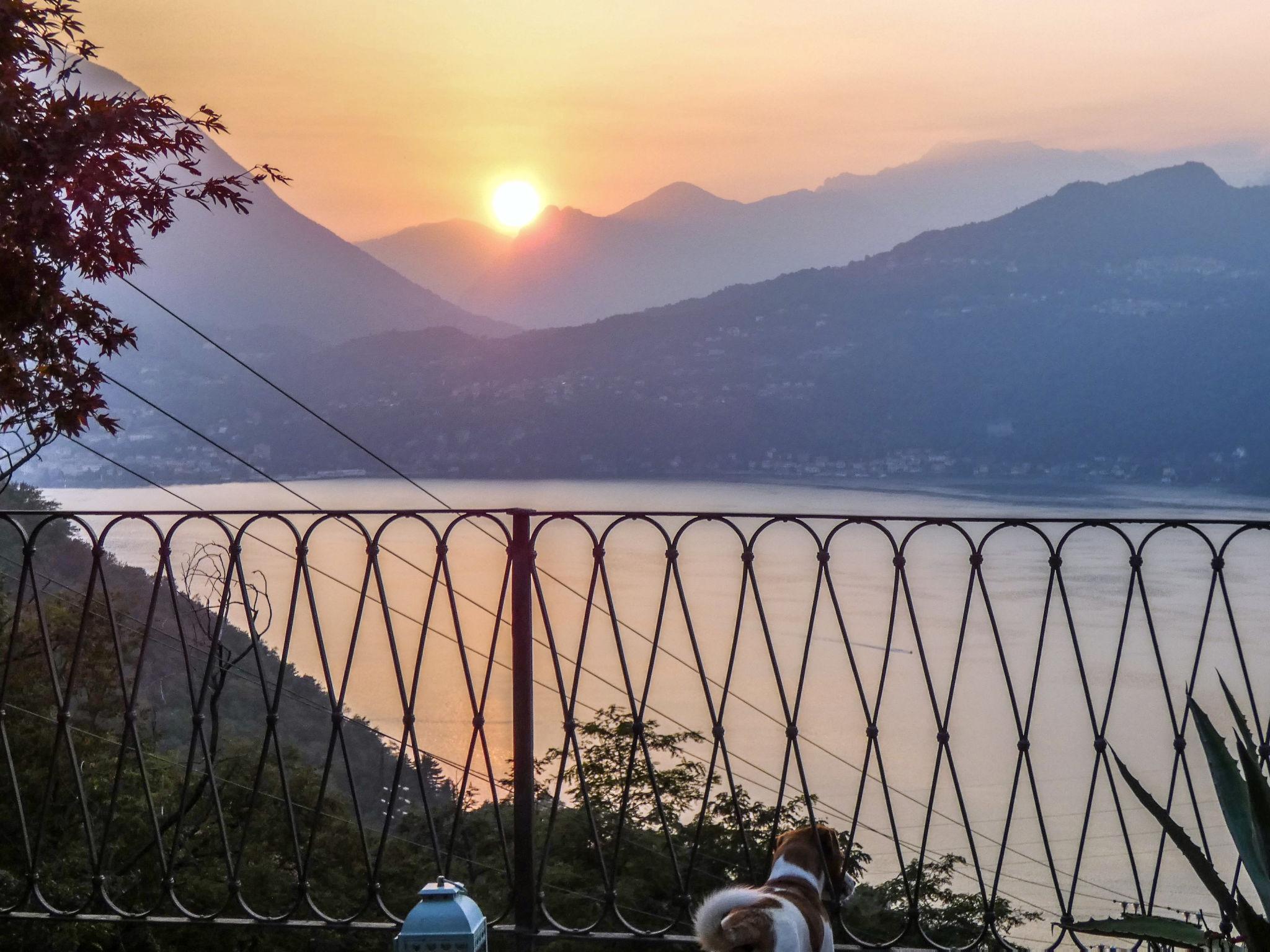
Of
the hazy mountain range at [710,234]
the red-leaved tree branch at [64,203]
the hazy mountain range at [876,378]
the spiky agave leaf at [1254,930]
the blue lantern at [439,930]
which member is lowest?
the blue lantern at [439,930]

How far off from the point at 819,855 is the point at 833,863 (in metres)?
0.08

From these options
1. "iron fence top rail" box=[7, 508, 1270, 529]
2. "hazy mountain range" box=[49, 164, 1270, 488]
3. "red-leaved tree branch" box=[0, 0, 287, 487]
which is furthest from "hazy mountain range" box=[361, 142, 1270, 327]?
"iron fence top rail" box=[7, 508, 1270, 529]

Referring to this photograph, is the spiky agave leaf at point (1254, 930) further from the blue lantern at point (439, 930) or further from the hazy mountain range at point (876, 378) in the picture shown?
the hazy mountain range at point (876, 378)

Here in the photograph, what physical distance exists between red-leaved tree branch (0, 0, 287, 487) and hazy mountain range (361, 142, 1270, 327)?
88797 millimetres

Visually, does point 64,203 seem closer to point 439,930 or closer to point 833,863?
point 439,930

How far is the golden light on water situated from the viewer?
54.0 metres

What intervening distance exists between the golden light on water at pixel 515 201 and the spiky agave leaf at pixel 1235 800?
170 feet

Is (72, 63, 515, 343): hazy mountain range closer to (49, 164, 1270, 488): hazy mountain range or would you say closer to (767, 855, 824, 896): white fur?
(49, 164, 1270, 488): hazy mountain range

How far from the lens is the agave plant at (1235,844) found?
7.93ft

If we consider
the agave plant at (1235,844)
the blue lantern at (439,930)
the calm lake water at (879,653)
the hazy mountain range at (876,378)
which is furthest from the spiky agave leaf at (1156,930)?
the hazy mountain range at (876,378)

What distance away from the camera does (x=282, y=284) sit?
71.1 m

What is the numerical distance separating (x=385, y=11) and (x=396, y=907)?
23879mm

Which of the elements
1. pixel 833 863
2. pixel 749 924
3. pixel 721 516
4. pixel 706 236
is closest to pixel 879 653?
pixel 833 863

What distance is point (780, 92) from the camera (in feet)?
270
